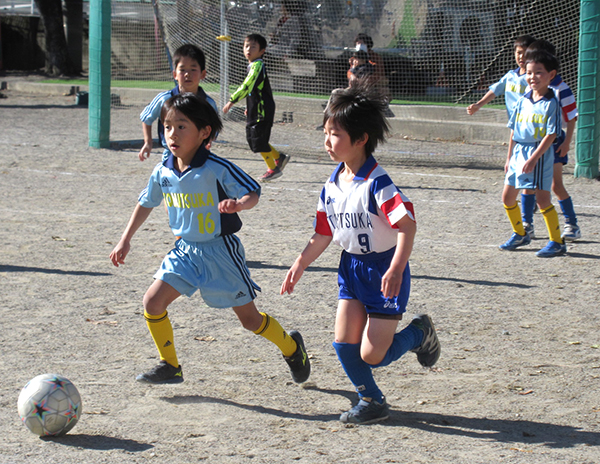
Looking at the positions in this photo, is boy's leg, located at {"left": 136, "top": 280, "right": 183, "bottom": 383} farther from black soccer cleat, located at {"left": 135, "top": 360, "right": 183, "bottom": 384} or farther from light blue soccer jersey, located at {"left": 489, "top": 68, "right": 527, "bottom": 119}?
light blue soccer jersey, located at {"left": 489, "top": 68, "right": 527, "bottom": 119}

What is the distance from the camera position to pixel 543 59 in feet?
21.4

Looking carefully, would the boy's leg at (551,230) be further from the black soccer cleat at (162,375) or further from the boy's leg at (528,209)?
the black soccer cleat at (162,375)

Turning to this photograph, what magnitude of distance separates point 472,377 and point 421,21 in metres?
13.8

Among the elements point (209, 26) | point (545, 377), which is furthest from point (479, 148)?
point (545, 377)

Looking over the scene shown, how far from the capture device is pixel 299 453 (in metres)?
3.34

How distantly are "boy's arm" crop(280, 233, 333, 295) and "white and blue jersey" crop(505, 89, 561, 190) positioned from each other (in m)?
3.63

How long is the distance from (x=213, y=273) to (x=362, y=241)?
852mm

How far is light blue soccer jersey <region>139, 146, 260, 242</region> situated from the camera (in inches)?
158

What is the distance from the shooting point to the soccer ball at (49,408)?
3.41 metres

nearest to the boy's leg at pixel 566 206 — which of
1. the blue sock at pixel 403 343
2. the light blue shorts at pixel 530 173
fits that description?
the light blue shorts at pixel 530 173

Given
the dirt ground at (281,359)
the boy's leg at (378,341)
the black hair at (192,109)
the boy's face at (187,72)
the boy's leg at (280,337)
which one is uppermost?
the boy's face at (187,72)

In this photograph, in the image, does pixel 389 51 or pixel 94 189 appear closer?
pixel 94 189

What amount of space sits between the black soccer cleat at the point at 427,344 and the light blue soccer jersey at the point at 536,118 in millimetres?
3318

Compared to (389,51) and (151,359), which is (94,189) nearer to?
(151,359)
